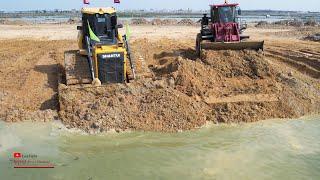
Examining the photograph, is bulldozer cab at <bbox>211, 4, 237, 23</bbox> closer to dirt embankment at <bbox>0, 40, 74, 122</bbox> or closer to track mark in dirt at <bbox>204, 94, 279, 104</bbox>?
track mark in dirt at <bbox>204, 94, 279, 104</bbox>

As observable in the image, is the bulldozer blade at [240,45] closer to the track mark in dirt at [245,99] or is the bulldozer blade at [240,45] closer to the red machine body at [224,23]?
the red machine body at [224,23]

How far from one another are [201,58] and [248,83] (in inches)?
99.0

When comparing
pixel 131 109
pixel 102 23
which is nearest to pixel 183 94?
pixel 131 109

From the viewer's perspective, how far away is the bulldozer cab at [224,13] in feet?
64.1

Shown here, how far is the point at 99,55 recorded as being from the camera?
13.8 metres

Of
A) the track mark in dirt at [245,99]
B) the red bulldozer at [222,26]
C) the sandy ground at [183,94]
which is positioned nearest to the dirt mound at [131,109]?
the sandy ground at [183,94]

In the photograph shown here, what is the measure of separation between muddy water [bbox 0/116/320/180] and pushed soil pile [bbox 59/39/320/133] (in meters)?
0.45

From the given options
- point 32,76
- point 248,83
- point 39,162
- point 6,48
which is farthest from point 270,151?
point 6,48

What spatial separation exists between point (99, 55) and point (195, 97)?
3368 mm

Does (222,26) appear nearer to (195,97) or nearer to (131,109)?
(195,97)

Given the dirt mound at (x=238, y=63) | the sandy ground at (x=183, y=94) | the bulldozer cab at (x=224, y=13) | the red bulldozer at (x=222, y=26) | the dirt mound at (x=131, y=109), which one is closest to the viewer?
the dirt mound at (x=131, y=109)

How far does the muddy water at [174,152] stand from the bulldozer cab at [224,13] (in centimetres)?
785

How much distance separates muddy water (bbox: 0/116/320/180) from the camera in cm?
970

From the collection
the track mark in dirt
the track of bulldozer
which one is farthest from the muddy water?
the track of bulldozer
